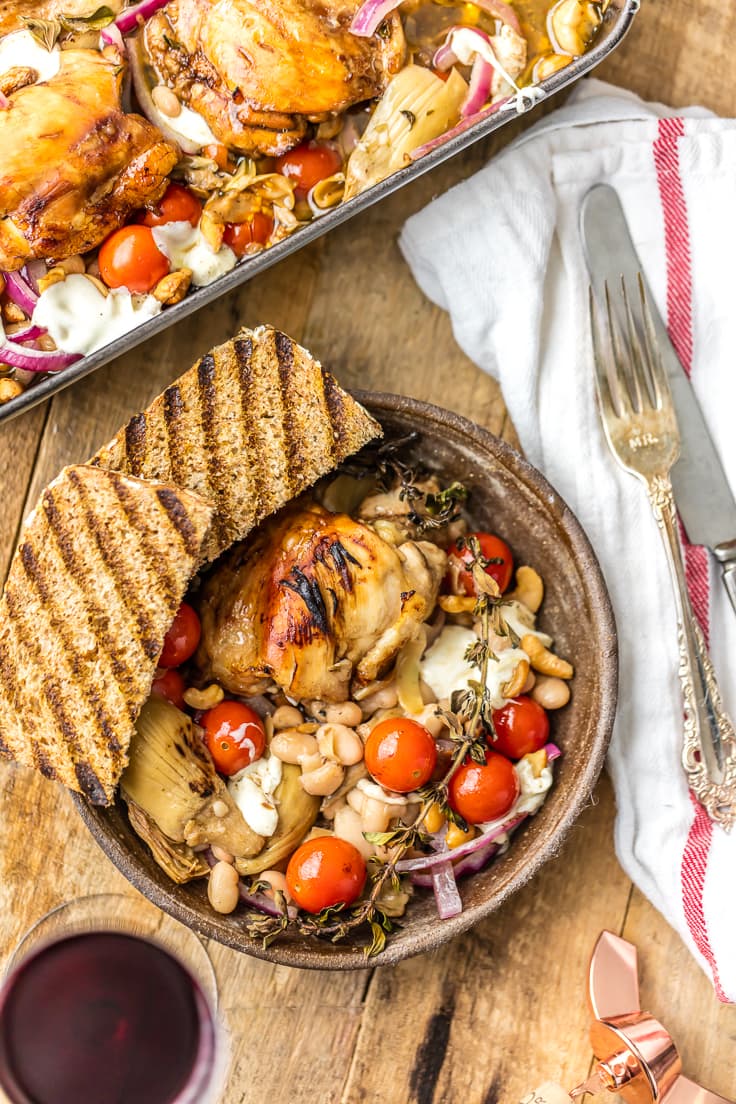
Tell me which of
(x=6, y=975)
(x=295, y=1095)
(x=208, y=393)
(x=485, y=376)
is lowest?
(x=295, y=1095)

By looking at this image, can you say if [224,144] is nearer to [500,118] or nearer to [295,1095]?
[500,118]

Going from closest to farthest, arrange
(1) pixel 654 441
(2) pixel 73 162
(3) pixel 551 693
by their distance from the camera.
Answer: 1. (2) pixel 73 162
2. (3) pixel 551 693
3. (1) pixel 654 441

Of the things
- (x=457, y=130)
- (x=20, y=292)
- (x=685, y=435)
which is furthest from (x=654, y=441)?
(x=20, y=292)

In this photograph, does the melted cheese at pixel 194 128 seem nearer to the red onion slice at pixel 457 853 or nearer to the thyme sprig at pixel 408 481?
the thyme sprig at pixel 408 481

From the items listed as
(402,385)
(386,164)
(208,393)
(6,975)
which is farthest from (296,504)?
(6,975)

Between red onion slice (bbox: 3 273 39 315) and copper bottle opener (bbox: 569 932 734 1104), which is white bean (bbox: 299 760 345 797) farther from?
red onion slice (bbox: 3 273 39 315)

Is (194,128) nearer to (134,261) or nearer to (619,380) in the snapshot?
(134,261)
